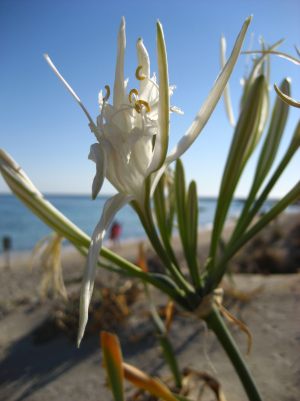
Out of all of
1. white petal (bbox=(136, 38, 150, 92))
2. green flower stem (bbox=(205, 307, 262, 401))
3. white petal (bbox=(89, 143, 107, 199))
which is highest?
white petal (bbox=(136, 38, 150, 92))

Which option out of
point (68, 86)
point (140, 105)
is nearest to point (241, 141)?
point (140, 105)

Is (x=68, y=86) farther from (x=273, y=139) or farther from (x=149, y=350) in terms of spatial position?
(x=149, y=350)

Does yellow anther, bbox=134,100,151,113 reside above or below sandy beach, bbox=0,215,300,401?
above

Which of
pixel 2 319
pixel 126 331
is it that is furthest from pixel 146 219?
pixel 2 319

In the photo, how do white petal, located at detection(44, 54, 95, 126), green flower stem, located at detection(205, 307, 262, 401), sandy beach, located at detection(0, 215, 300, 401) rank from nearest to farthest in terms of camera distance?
white petal, located at detection(44, 54, 95, 126)
green flower stem, located at detection(205, 307, 262, 401)
sandy beach, located at detection(0, 215, 300, 401)

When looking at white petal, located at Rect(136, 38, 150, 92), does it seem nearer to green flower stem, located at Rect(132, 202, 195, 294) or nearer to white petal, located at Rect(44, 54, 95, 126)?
white petal, located at Rect(44, 54, 95, 126)

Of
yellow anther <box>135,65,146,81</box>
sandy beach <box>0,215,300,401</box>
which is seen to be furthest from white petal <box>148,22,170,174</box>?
sandy beach <box>0,215,300,401</box>
